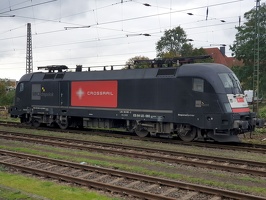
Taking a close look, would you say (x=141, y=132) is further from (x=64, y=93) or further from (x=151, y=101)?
(x=64, y=93)

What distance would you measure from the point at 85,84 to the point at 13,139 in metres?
5.31

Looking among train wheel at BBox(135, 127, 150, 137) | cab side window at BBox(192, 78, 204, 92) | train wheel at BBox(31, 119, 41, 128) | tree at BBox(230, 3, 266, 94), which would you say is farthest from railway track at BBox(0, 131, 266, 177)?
tree at BBox(230, 3, 266, 94)

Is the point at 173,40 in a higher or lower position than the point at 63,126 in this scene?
higher

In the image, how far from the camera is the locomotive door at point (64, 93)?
75.4 ft

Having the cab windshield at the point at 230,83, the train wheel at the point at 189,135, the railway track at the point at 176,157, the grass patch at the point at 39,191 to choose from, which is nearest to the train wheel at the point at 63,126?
the railway track at the point at 176,157

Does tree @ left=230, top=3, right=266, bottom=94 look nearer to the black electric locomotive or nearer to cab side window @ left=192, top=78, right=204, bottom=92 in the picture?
the black electric locomotive

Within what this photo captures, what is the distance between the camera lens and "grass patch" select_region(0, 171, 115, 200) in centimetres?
845

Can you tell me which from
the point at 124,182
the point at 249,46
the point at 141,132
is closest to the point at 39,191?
the point at 124,182

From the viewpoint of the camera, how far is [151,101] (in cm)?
1859

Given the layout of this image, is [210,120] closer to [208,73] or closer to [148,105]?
[208,73]

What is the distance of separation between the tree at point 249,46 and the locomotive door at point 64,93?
30429 millimetres

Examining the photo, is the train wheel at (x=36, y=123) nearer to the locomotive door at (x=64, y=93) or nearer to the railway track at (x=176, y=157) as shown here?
the locomotive door at (x=64, y=93)

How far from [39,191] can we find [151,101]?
33.9 feet

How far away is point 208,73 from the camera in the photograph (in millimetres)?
16594
